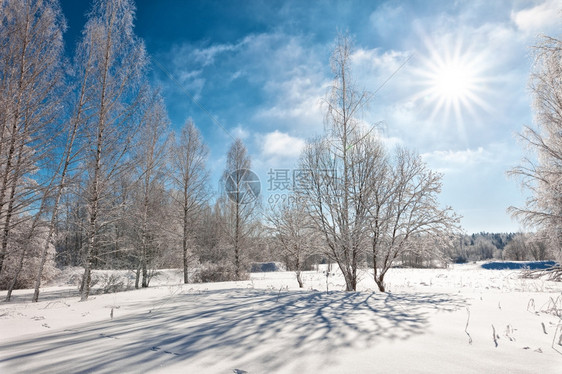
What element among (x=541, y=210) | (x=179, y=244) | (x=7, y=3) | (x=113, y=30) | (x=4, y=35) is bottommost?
(x=179, y=244)

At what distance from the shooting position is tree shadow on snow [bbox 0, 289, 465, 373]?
197cm

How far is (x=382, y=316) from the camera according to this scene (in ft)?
10.5

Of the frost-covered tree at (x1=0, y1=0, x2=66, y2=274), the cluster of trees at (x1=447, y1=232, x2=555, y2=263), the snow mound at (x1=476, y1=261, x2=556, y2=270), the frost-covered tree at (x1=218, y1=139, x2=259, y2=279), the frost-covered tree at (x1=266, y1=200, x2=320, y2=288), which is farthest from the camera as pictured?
the frost-covered tree at (x1=218, y1=139, x2=259, y2=279)

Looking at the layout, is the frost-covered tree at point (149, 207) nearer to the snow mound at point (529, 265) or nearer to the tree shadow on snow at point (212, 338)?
the tree shadow on snow at point (212, 338)

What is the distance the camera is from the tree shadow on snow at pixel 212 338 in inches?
77.5

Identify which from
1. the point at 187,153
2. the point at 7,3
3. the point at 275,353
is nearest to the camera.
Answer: the point at 275,353

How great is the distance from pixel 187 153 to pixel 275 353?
15597mm

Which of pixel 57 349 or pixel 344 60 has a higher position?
pixel 344 60

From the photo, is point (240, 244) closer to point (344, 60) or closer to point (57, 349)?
point (344, 60)

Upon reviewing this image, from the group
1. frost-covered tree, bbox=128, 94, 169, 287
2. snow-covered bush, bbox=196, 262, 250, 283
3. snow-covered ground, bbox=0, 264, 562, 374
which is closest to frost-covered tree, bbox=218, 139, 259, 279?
snow-covered bush, bbox=196, 262, 250, 283

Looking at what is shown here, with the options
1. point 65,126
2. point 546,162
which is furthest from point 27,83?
point 546,162

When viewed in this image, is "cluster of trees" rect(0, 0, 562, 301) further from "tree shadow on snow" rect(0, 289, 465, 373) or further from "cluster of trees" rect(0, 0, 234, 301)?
"tree shadow on snow" rect(0, 289, 465, 373)

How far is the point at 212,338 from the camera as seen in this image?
247cm

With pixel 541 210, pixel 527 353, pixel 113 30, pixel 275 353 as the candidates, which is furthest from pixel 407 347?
pixel 541 210
